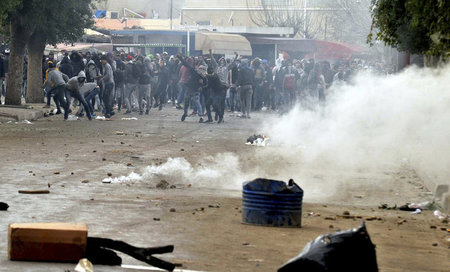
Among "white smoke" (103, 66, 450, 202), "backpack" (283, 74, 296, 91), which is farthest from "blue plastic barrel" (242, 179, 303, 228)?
"backpack" (283, 74, 296, 91)

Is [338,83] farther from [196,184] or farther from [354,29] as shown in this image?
[354,29]

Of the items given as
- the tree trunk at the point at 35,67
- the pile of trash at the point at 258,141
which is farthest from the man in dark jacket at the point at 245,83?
the pile of trash at the point at 258,141

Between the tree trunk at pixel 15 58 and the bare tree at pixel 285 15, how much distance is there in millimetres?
47219

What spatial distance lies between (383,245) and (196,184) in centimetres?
502

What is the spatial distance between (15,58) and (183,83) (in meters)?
5.83

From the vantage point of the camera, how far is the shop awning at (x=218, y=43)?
154 feet

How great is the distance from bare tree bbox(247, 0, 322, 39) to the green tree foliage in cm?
6144

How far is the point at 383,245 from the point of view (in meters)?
8.62

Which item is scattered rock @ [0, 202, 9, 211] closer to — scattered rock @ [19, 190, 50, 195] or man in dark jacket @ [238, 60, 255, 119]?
scattered rock @ [19, 190, 50, 195]

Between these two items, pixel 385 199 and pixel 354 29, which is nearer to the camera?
pixel 385 199

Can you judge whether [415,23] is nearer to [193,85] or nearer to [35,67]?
[193,85]

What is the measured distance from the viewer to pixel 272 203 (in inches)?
364

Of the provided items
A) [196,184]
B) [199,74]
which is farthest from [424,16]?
[199,74]

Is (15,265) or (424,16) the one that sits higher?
(424,16)
